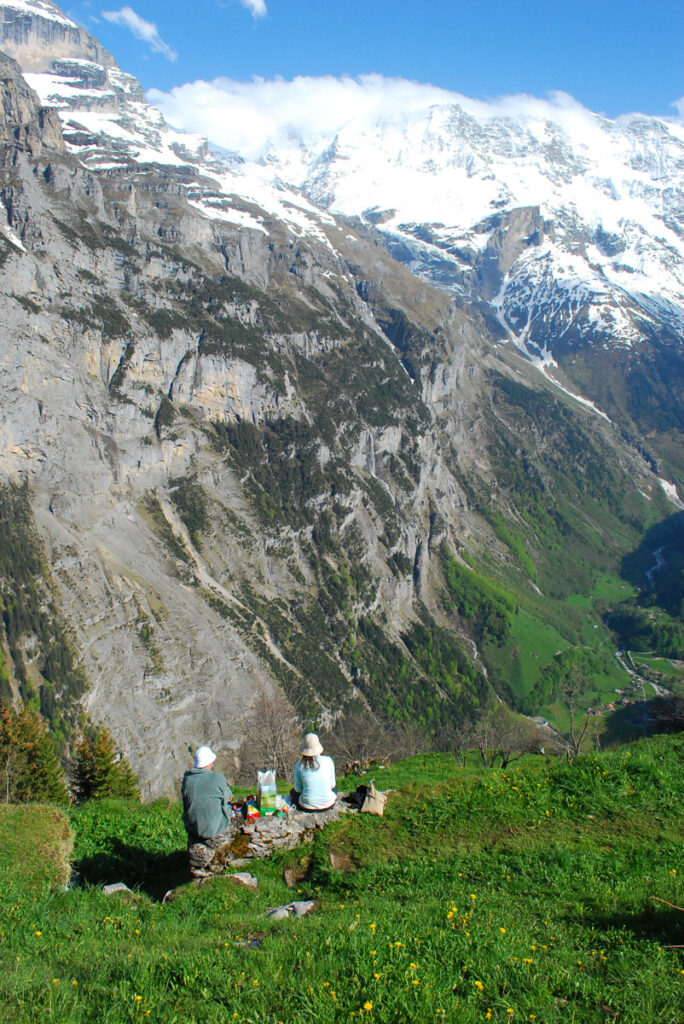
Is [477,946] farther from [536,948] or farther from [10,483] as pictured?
[10,483]

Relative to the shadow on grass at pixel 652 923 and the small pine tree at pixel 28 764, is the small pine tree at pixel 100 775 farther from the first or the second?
the shadow on grass at pixel 652 923

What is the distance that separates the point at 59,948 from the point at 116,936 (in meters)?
1.18

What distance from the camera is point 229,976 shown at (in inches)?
348

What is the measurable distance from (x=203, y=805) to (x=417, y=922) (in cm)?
617

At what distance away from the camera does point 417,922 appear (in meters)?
10.6

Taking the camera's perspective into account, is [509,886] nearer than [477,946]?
No

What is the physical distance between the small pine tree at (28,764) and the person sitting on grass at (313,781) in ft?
75.6

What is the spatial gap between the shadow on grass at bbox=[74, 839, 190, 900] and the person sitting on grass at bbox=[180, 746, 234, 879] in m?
0.98

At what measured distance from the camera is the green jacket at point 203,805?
588 inches

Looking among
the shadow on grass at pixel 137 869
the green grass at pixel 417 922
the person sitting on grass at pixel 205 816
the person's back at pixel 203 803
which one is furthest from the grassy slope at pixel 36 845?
the person's back at pixel 203 803

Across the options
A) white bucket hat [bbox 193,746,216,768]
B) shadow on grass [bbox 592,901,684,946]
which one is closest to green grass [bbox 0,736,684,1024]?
shadow on grass [bbox 592,901,684,946]

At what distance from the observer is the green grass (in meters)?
8.17

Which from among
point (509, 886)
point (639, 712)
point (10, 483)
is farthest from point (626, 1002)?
point (639, 712)

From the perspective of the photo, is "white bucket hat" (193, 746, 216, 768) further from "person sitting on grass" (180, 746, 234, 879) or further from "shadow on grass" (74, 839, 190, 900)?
"shadow on grass" (74, 839, 190, 900)
